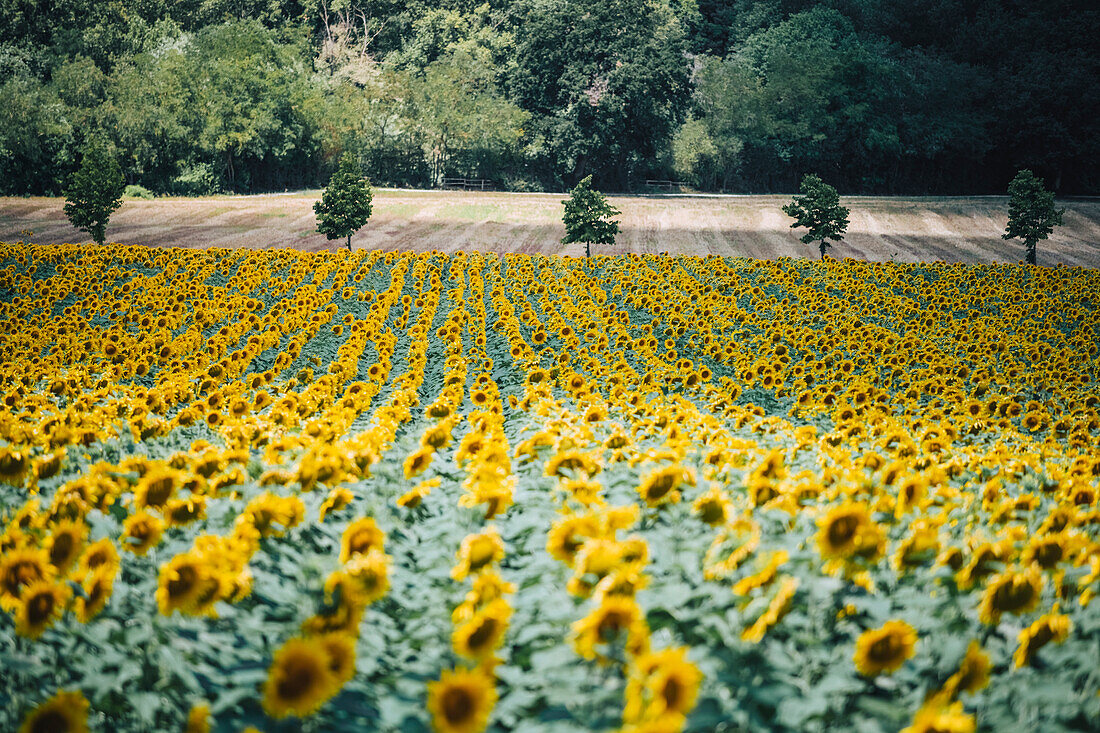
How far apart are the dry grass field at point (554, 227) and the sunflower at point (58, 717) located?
118 ft

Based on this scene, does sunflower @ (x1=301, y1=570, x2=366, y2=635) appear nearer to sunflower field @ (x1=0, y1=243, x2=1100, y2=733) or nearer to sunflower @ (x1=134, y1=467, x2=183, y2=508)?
sunflower field @ (x1=0, y1=243, x2=1100, y2=733)

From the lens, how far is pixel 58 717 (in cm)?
279

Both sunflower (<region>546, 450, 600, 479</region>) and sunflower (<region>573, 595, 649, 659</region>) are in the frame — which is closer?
sunflower (<region>573, 595, 649, 659</region>)

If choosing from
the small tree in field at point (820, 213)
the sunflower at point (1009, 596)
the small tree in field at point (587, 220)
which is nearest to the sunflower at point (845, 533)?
the sunflower at point (1009, 596)

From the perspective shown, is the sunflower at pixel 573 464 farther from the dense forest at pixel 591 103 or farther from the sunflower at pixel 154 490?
the dense forest at pixel 591 103

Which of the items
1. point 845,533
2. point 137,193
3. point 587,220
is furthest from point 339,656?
point 137,193

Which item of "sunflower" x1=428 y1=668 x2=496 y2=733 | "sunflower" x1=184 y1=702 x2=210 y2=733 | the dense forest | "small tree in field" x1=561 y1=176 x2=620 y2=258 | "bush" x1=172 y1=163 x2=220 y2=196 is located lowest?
"sunflower" x1=184 y1=702 x2=210 y2=733

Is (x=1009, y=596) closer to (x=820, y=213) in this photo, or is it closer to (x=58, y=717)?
(x=58, y=717)

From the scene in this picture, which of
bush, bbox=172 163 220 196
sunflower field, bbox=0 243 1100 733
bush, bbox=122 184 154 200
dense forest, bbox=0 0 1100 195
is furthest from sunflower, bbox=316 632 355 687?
bush, bbox=172 163 220 196

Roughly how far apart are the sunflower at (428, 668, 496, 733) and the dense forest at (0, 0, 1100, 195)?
65500 millimetres

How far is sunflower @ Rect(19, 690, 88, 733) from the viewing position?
9.07ft

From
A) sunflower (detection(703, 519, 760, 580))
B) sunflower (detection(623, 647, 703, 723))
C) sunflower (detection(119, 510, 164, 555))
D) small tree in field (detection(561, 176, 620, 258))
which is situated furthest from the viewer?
small tree in field (detection(561, 176, 620, 258))

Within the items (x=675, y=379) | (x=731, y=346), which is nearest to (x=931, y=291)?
(x=731, y=346)

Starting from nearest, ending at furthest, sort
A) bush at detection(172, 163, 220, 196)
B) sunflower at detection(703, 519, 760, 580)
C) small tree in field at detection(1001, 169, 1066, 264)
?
sunflower at detection(703, 519, 760, 580)
small tree in field at detection(1001, 169, 1066, 264)
bush at detection(172, 163, 220, 196)
